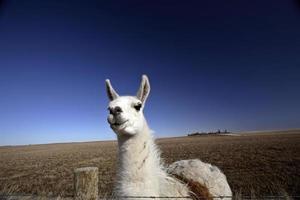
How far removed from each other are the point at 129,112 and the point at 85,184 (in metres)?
1.59

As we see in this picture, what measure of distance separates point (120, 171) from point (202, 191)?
151 cm

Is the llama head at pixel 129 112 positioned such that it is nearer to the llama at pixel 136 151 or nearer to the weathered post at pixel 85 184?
the llama at pixel 136 151

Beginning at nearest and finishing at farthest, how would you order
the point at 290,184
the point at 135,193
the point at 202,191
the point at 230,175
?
the point at 135,193, the point at 202,191, the point at 290,184, the point at 230,175

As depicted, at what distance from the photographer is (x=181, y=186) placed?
3771mm

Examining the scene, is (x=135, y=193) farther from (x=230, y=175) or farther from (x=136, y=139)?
(x=230, y=175)

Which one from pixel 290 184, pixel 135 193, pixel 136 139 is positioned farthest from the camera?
pixel 290 184

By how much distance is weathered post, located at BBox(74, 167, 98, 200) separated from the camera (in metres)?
3.98

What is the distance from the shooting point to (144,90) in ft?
11.0

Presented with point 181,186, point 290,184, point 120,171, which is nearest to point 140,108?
point 120,171

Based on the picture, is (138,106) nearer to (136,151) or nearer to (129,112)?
(129,112)

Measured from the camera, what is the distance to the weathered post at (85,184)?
3.98 meters

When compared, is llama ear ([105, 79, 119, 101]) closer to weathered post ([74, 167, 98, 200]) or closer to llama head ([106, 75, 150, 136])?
llama head ([106, 75, 150, 136])

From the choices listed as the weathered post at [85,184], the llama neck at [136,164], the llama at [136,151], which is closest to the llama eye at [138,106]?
the llama at [136,151]

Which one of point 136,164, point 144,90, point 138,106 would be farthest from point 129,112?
point 136,164
